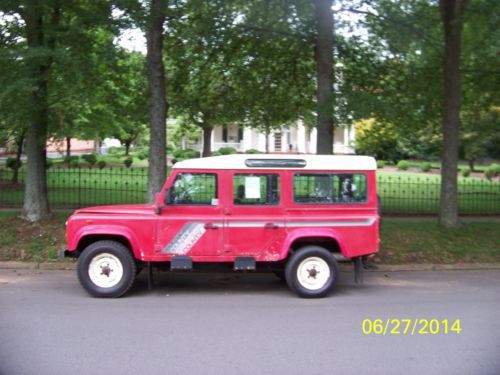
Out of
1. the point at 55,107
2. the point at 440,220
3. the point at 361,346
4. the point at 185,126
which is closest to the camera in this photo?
the point at 361,346

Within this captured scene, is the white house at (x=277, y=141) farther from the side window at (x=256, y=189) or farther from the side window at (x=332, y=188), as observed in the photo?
the side window at (x=256, y=189)

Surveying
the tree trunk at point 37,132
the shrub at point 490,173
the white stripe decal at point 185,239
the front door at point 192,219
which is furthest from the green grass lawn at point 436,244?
the shrub at point 490,173

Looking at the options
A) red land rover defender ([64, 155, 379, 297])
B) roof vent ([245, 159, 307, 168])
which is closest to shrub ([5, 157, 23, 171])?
red land rover defender ([64, 155, 379, 297])

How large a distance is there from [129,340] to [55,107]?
21.9 ft

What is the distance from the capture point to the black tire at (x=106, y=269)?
7297mm

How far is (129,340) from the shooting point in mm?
5500

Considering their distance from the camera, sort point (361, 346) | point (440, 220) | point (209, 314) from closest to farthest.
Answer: point (361, 346) < point (209, 314) < point (440, 220)

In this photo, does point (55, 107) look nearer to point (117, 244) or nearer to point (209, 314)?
point (117, 244)

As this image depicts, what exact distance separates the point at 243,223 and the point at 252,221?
5.3 inches

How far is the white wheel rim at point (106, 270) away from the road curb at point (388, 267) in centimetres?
238

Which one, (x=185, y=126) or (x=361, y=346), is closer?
(x=361, y=346)

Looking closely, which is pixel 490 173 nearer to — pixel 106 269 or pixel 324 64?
pixel 324 64

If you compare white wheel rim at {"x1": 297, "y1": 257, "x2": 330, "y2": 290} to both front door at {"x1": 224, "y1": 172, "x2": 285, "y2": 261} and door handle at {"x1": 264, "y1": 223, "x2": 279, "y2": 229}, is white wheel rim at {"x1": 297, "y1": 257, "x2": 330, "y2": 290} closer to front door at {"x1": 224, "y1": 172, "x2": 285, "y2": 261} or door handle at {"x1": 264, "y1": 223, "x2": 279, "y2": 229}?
front door at {"x1": 224, "y1": 172, "x2": 285, "y2": 261}

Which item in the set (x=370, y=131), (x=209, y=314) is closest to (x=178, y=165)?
(x=209, y=314)
